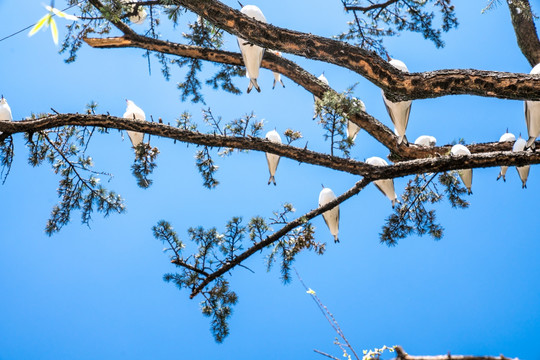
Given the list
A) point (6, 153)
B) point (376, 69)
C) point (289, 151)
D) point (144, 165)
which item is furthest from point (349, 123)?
point (6, 153)

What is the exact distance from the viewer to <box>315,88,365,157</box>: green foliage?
5.99ft

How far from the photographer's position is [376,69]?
1892 mm

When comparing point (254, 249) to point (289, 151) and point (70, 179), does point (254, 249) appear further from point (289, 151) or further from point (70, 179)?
point (70, 179)

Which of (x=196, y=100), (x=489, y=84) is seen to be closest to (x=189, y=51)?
(x=196, y=100)

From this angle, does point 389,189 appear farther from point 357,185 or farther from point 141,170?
point 141,170

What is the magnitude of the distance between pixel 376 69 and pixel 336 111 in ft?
0.80

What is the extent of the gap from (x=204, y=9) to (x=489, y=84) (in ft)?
4.12

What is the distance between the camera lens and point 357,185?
7.50ft

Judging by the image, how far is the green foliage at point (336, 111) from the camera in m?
1.83

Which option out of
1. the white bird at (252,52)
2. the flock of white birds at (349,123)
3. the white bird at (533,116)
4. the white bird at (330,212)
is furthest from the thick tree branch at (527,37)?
the white bird at (252,52)

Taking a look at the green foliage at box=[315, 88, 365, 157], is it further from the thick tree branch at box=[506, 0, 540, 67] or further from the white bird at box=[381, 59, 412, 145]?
the thick tree branch at box=[506, 0, 540, 67]

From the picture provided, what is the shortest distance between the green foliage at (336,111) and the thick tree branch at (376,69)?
0.17 m

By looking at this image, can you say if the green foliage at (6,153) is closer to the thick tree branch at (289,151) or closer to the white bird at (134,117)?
the thick tree branch at (289,151)

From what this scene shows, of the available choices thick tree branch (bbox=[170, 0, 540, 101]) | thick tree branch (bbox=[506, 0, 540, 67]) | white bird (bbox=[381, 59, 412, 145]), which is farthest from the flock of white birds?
thick tree branch (bbox=[506, 0, 540, 67])
